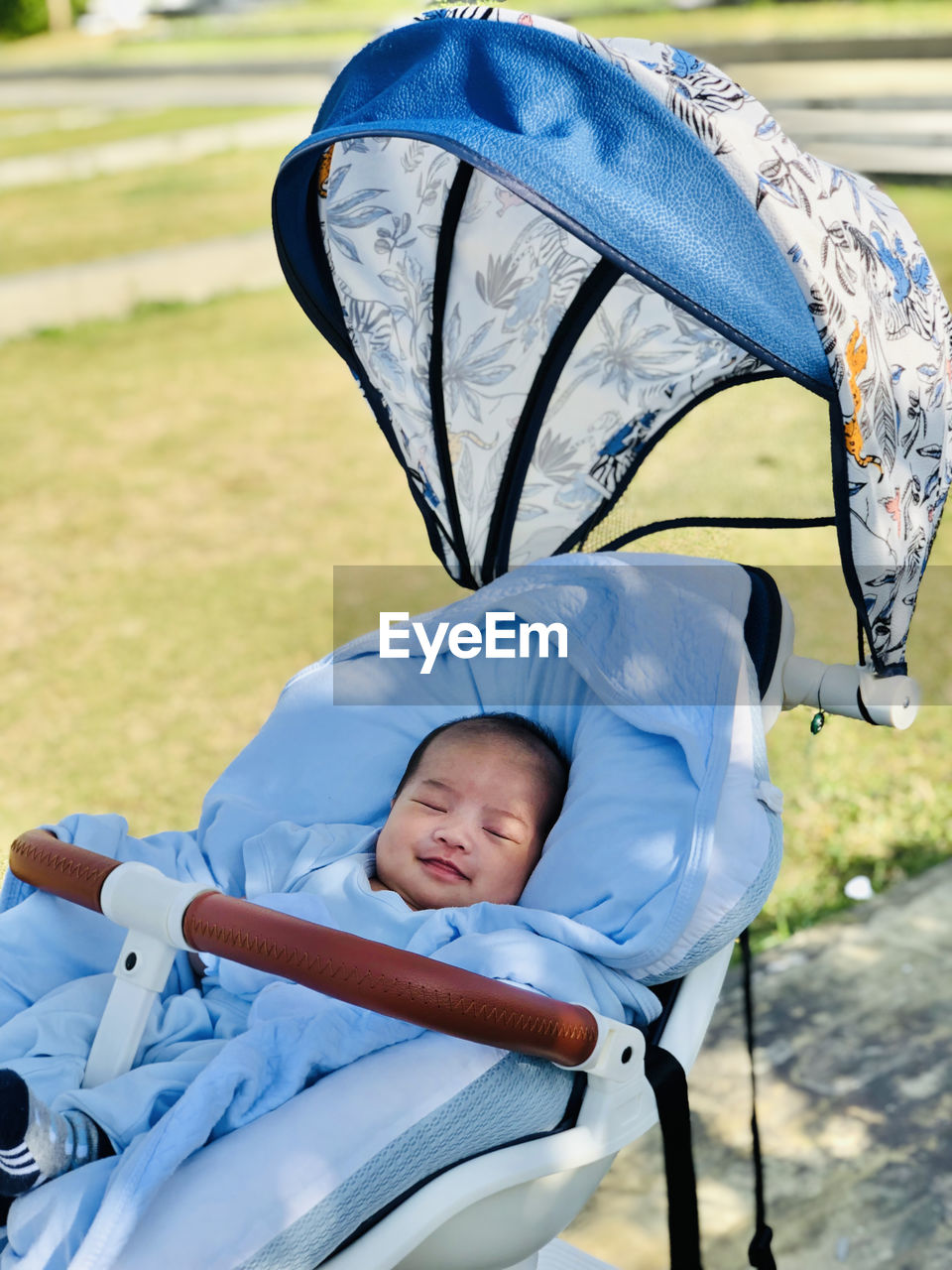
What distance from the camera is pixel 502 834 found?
1985 mm

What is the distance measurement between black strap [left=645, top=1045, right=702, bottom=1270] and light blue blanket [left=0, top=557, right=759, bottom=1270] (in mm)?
103

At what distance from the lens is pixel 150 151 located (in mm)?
14375

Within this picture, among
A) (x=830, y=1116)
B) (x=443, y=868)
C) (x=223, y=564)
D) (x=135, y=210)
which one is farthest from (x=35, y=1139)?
(x=135, y=210)

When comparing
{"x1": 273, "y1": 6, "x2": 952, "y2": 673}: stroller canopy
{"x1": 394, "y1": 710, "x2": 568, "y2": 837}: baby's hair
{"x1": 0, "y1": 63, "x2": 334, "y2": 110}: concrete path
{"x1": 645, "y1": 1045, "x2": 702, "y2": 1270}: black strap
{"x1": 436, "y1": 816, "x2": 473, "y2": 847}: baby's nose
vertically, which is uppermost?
{"x1": 0, "y1": 63, "x2": 334, "y2": 110}: concrete path

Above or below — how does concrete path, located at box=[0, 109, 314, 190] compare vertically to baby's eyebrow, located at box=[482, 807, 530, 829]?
above

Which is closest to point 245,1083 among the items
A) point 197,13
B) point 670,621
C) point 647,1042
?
point 647,1042

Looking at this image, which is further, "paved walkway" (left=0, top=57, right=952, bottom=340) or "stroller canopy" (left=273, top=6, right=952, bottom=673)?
"paved walkway" (left=0, top=57, right=952, bottom=340)

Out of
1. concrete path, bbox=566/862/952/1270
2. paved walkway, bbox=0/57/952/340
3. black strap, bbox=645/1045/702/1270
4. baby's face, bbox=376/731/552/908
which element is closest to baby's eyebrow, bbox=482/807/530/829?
baby's face, bbox=376/731/552/908

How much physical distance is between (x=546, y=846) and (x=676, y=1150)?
473 millimetres

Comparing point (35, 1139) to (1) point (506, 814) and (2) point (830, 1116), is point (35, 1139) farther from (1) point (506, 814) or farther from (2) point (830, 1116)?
(2) point (830, 1116)

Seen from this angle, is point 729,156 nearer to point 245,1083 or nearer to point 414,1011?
point 414,1011

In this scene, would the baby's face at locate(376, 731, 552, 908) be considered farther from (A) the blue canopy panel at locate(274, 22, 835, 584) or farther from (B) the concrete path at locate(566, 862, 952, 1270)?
(B) the concrete path at locate(566, 862, 952, 1270)

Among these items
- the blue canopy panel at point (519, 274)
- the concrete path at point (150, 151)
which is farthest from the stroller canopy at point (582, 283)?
the concrete path at point (150, 151)

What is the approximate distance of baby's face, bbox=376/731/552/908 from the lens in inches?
76.5
